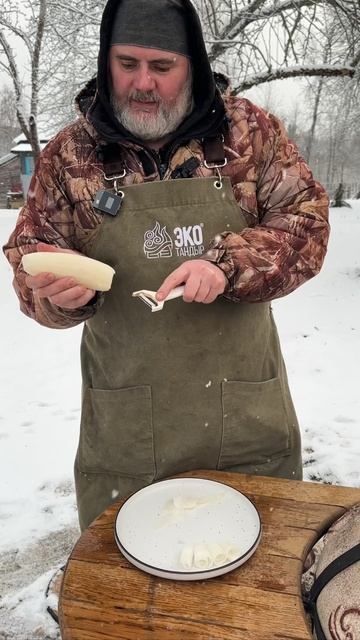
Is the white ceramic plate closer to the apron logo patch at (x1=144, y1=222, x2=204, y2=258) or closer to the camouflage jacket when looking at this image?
the camouflage jacket

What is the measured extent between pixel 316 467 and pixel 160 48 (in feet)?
9.66

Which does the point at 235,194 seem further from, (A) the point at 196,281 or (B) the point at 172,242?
(A) the point at 196,281

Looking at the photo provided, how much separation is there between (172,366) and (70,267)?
0.50 metres

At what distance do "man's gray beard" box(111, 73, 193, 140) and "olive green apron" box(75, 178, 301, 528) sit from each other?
0.65ft

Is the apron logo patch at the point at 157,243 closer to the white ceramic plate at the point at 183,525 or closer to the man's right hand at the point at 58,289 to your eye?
the man's right hand at the point at 58,289

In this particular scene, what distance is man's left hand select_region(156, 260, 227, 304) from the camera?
57.5 inches

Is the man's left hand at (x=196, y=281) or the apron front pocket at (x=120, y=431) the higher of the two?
the man's left hand at (x=196, y=281)

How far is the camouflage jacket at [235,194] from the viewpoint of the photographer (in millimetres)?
1717

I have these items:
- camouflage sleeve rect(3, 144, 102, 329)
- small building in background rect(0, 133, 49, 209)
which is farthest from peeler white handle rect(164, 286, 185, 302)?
small building in background rect(0, 133, 49, 209)

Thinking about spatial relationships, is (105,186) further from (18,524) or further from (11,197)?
(11,197)

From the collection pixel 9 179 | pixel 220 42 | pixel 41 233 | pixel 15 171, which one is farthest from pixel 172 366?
pixel 15 171

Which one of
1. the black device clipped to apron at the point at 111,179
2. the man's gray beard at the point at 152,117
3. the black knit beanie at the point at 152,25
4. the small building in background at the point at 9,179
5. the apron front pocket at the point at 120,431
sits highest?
the black knit beanie at the point at 152,25

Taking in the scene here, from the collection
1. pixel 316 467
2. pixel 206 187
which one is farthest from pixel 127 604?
pixel 316 467

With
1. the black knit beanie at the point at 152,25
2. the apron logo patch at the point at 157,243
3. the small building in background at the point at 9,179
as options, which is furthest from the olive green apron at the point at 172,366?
the small building in background at the point at 9,179
